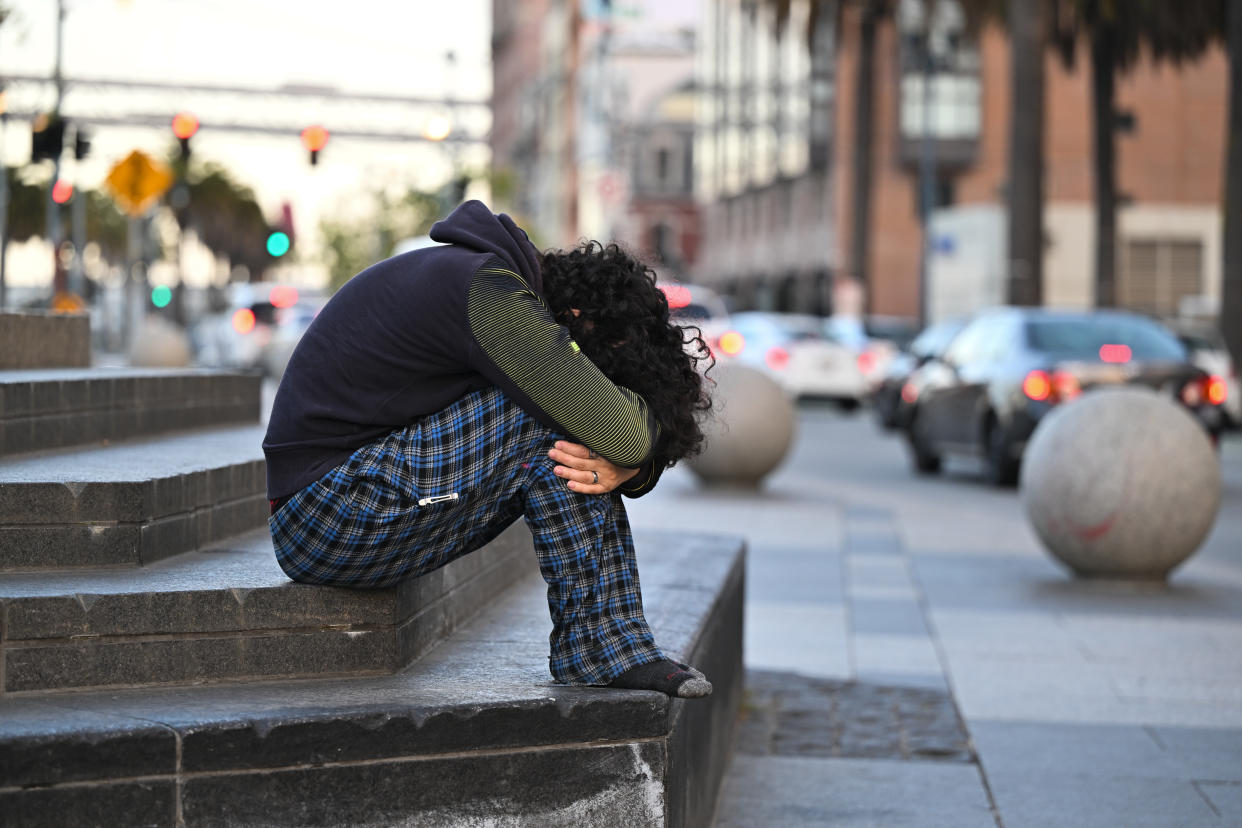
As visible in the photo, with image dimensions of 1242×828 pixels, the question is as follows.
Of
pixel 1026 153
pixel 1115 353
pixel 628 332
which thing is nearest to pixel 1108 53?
pixel 1026 153

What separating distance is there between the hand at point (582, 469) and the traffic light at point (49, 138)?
19626 mm

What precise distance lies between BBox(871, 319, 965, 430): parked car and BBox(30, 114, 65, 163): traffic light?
1026cm

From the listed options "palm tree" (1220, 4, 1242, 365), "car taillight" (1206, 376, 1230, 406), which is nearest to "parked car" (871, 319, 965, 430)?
"car taillight" (1206, 376, 1230, 406)

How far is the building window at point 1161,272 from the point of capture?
6438 cm

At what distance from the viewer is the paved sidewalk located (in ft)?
18.3

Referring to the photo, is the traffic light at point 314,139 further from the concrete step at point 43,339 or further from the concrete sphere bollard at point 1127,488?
the concrete step at point 43,339

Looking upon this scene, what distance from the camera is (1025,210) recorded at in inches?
1137

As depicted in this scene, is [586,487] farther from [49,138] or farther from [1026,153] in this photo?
[1026,153]

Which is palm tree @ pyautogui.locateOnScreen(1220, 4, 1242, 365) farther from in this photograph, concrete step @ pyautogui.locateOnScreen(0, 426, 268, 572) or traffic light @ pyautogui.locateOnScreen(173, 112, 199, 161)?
concrete step @ pyautogui.locateOnScreen(0, 426, 268, 572)

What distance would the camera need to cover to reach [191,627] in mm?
4004

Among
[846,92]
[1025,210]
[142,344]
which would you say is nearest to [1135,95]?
[846,92]

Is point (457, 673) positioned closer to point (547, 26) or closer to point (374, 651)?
point (374, 651)

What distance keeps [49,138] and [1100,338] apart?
41.9 ft

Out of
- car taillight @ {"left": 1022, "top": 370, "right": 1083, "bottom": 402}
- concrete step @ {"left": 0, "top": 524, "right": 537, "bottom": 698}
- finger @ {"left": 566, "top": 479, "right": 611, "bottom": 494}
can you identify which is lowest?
car taillight @ {"left": 1022, "top": 370, "right": 1083, "bottom": 402}
